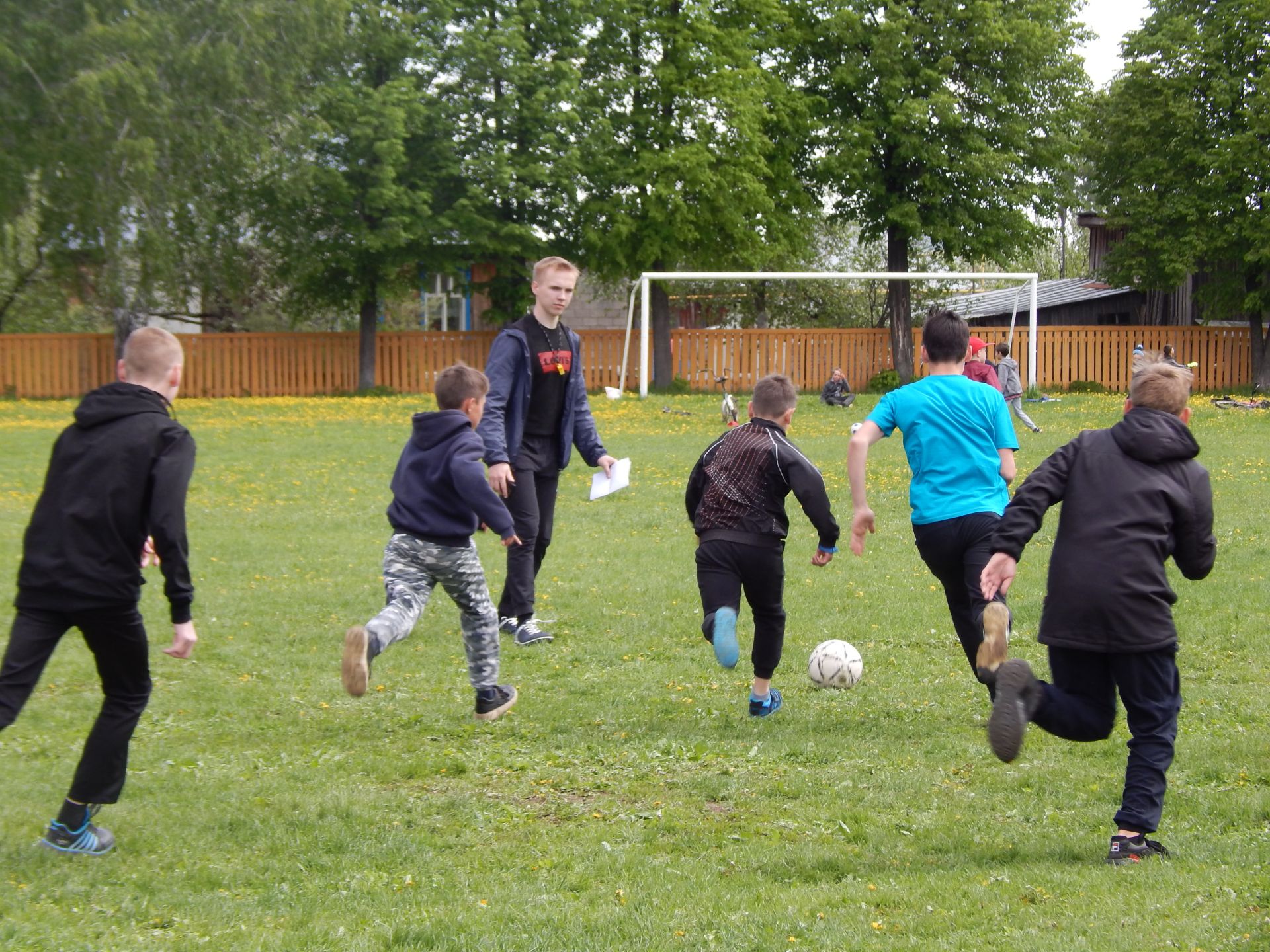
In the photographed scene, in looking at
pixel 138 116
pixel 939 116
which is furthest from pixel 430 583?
pixel 939 116

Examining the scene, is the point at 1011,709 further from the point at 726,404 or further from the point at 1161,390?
the point at 726,404

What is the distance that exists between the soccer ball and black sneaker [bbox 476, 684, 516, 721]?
154 centimetres

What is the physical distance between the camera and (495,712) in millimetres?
6391

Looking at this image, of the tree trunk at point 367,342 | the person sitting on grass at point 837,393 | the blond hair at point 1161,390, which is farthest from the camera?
the tree trunk at point 367,342

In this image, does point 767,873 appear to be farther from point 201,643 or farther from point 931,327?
point 201,643

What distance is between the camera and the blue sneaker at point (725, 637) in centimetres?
602

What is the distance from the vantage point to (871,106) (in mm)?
38656

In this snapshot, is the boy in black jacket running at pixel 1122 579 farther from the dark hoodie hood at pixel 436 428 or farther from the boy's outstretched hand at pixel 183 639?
the boy's outstretched hand at pixel 183 639

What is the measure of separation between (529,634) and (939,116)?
32588 mm

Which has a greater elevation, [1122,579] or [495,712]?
[1122,579]

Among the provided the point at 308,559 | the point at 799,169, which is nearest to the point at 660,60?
the point at 799,169

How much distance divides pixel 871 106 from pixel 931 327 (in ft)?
114

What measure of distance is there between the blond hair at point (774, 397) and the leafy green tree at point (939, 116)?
104 ft

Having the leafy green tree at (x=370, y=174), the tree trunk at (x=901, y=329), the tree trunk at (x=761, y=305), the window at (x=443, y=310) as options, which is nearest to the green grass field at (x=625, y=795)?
the leafy green tree at (x=370, y=174)
